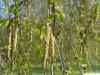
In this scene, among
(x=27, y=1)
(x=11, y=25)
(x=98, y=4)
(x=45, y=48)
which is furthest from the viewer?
(x=98, y=4)

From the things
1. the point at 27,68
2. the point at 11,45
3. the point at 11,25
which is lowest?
the point at 27,68

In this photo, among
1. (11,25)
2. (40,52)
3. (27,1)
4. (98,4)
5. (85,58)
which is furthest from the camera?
(98,4)

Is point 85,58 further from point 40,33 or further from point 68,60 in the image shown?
point 40,33

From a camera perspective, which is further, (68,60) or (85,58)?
(68,60)

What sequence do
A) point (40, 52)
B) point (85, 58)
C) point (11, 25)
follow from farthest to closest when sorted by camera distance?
point (85, 58) → point (11, 25) → point (40, 52)

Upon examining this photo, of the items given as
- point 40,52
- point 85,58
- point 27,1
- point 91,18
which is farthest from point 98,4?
point 40,52

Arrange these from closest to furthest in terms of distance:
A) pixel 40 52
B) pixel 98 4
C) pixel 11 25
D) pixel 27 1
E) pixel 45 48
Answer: pixel 45 48 → pixel 40 52 → pixel 11 25 → pixel 27 1 → pixel 98 4

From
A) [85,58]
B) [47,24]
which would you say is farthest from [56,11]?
[85,58]

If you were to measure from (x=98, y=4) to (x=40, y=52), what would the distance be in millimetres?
2029

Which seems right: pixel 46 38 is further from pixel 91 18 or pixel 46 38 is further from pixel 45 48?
pixel 91 18

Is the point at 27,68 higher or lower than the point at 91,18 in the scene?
lower

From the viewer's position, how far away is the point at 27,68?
3992 mm

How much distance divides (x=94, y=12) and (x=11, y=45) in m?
1.42

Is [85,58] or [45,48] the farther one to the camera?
[85,58]
